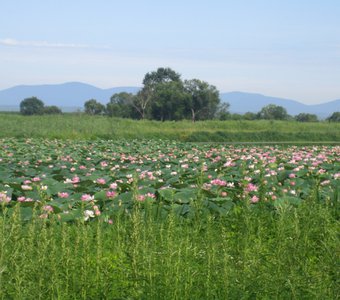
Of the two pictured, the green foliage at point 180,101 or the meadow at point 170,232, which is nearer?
the meadow at point 170,232

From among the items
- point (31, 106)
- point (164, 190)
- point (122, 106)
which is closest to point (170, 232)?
point (164, 190)

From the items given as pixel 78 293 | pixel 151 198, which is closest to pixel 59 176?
pixel 151 198

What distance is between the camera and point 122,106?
255 ft

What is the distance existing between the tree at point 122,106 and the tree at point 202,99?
892 cm

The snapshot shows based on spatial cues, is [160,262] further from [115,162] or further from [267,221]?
[115,162]

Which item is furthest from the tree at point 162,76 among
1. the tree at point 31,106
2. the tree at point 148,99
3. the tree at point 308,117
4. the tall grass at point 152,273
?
the tall grass at point 152,273

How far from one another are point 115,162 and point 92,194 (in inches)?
204

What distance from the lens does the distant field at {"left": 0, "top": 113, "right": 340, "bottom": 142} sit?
28.3 metres

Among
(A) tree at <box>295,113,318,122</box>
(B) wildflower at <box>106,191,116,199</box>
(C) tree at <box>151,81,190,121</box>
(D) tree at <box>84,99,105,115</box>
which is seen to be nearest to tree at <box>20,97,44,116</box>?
(D) tree at <box>84,99,105,115</box>

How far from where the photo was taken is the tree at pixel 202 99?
59162 millimetres

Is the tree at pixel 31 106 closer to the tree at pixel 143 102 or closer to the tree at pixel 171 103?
the tree at pixel 143 102

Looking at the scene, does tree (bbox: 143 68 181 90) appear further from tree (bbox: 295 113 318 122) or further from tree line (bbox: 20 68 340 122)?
tree (bbox: 295 113 318 122)

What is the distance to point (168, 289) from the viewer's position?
3660 millimetres

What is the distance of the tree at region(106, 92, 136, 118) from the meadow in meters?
54.4
